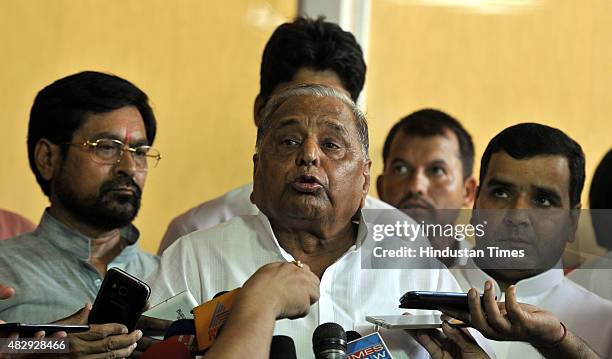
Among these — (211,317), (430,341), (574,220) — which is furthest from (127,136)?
(574,220)

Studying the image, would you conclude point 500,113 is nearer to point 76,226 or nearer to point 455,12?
point 455,12

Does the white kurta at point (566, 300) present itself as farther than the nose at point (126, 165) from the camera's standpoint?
No

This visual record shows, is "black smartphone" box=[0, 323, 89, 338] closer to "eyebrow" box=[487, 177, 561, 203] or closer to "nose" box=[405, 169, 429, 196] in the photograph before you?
"eyebrow" box=[487, 177, 561, 203]

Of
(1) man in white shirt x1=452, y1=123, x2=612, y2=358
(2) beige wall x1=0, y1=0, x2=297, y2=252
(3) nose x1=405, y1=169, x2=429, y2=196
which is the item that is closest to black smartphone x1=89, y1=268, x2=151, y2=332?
(1) man in white shirt x1=452, y1=123, x2=612, y2=358

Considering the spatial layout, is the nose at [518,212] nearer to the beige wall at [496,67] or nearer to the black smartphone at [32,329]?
the beige wall at [496,67]

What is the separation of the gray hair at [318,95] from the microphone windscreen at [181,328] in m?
0.48

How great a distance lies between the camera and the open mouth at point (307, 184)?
184 cm

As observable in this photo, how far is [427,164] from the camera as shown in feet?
8.89

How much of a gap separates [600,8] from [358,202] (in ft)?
3.54

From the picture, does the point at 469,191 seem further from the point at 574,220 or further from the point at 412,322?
the point at 412,322

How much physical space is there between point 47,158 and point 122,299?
32.2 inches

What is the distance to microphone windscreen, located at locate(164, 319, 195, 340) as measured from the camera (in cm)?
158

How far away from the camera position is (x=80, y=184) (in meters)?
2.29

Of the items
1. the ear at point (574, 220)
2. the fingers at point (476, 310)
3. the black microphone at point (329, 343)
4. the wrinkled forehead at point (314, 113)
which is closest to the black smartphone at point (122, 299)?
the black microphone at point (329, 343)
